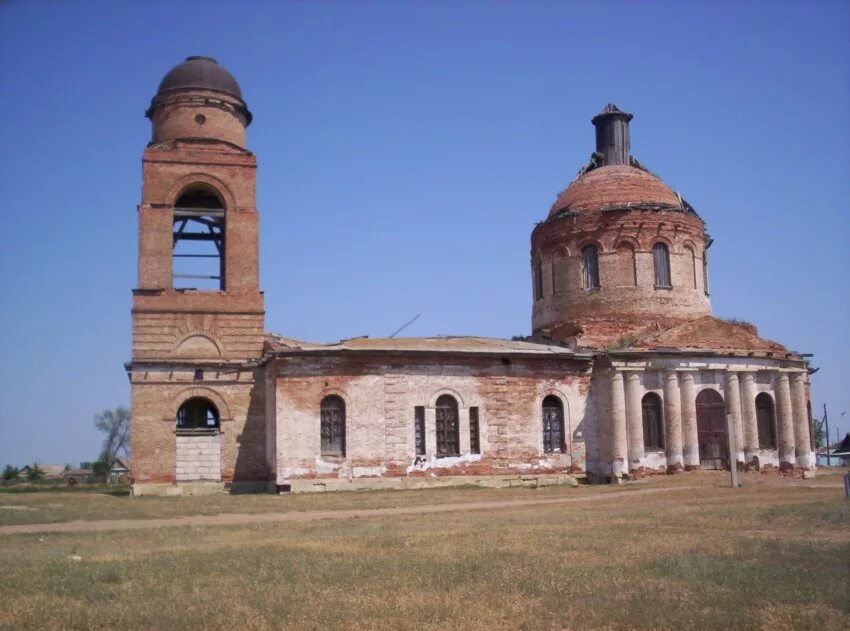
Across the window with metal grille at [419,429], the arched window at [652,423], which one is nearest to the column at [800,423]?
the arched window at [652,423]

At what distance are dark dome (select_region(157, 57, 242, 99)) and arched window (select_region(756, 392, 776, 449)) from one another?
72.9ft

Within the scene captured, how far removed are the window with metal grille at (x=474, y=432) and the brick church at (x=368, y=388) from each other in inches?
2.0

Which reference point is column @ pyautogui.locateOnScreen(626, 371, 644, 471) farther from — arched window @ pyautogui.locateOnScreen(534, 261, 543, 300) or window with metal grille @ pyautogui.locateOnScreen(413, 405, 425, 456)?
arched window @ pyautogui.locateOnScreen(534, 261, 543, 300)

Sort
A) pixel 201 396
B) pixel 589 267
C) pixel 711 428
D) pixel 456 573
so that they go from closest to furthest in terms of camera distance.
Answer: pixel 456 573 → pixel 201 396 → pixel 711 428 → pixel 589 267

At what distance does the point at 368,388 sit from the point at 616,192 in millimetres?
13974

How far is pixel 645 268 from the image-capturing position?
116ft

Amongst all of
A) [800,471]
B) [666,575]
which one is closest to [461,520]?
[666,575]

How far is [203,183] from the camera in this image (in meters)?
32.2

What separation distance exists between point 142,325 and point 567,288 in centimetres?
1642

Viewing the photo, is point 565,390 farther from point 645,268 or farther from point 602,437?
point 645,268

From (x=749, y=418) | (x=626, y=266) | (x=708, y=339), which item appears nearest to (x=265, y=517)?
(x=708, y=339)

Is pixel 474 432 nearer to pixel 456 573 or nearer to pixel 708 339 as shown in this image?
pixel 708 339

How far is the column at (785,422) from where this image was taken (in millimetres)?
32375

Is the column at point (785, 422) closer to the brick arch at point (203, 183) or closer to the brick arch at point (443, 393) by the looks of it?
the brick arch at point (443, 393)
